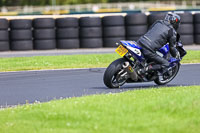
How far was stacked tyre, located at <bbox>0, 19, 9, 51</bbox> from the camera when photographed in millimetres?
21297

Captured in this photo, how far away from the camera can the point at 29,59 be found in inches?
707

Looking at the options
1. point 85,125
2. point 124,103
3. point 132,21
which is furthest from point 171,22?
point 132,21

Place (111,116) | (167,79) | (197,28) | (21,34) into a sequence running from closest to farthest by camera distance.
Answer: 1. (111,116)
2. (167,79)
3. (21,34)
4. (197,28)

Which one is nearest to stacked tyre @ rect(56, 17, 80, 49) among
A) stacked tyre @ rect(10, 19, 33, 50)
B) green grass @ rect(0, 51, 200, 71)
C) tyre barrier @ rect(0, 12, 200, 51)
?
tyre barrier @ rect(0, 12, 200, 51)

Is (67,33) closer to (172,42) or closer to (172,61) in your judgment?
(172,61)

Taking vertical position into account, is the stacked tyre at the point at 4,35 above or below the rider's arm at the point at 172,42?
below

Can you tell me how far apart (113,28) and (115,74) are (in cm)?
1053

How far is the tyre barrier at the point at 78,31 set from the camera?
21.4 metres

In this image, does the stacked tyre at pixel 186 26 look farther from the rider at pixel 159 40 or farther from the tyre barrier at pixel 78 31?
the rider at pixel 159 40

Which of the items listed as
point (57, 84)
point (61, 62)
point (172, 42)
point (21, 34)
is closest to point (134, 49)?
point (172, 42)

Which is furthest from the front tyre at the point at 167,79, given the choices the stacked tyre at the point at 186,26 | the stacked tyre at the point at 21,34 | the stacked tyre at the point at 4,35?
the stacked tyre at the point at 4,35

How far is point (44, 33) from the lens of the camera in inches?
843

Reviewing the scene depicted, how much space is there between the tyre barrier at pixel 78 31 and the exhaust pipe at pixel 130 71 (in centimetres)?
1036

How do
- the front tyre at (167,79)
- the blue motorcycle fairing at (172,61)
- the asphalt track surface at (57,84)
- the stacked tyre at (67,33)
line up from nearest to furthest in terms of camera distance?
the asphalt track surface at (57,84) < the blue motorcycle fairing at (172,61) < the front tyre at (167,79) < the stacked tyre at (67,33)
